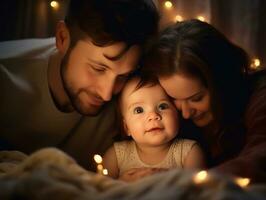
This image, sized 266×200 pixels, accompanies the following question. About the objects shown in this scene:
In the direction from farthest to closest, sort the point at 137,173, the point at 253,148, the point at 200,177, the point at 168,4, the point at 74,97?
the point at 168,4, the point at 74,97, the point at 137,173, the point at 253,148, the point at 200,177

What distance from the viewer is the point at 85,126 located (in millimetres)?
1200

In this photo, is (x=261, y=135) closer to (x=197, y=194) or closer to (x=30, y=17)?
(x=197, y=194)

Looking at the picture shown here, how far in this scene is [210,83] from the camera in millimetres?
1098

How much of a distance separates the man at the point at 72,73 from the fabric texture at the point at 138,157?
8cm

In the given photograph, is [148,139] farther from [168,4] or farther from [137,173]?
[168,4]

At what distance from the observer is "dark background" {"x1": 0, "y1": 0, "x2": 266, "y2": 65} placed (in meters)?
1.25

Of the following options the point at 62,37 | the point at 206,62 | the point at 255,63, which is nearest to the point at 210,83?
the point at 206,62

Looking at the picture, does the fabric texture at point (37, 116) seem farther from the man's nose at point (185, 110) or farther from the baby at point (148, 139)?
the man's nose at point (185, 110)

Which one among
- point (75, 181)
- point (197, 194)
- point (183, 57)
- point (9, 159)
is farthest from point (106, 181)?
point (183, 57)

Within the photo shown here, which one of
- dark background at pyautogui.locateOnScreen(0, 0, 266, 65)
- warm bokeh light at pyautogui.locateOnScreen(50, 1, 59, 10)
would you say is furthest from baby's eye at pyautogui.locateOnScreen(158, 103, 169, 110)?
warm bokeh light at pyautogui.locateOnScreen(50, 1, 59, 10)

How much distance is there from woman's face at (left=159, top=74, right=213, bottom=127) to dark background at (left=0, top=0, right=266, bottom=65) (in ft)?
0.79

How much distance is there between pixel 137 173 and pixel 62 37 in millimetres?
391

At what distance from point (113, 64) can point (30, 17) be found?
342 mm

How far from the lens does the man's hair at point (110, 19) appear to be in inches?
41.6
